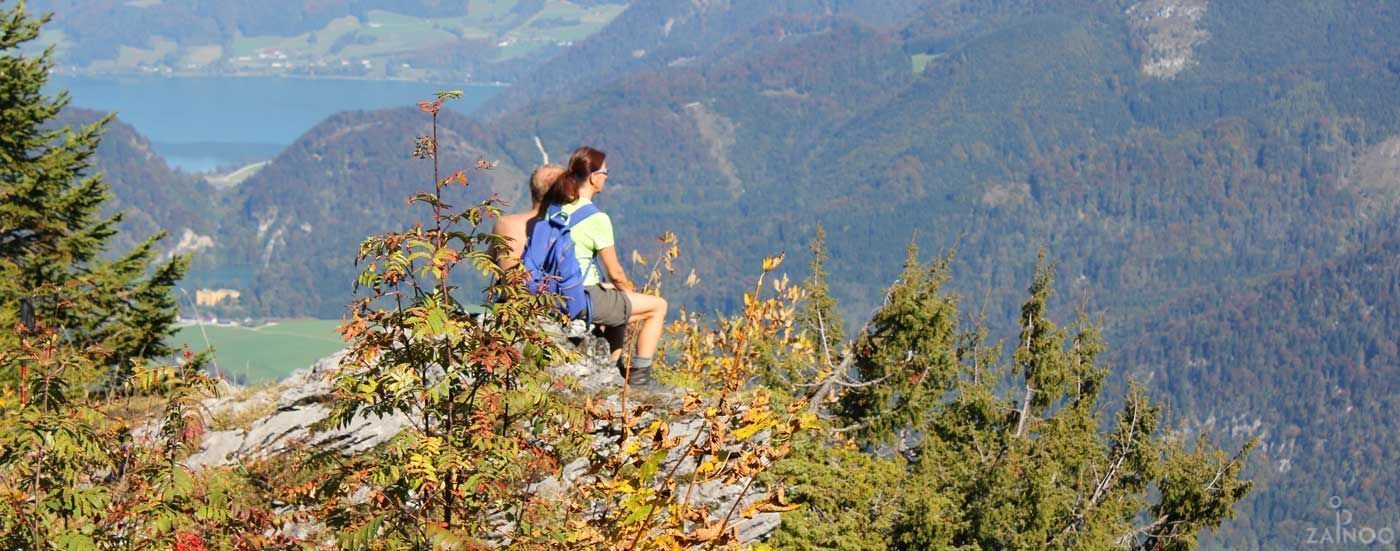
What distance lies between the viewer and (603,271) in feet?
34.6

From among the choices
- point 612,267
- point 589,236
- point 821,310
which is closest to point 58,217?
point 821,310

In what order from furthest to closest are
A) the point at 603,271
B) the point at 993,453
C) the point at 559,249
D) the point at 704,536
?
the point at 993,453 < the point at 603,271 < the point at 559,249 < the point at 704,536

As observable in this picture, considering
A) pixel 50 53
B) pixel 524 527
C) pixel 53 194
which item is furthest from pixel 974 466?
pixel 50 53

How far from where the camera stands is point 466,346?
5242 millimetres

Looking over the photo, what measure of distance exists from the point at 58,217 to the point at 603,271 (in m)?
11.8

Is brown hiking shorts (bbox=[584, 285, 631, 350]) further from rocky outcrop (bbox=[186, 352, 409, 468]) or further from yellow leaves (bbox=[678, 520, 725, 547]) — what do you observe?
yellow leaves (bbox=[678, 520, 725, 547])

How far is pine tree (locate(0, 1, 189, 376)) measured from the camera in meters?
18.4

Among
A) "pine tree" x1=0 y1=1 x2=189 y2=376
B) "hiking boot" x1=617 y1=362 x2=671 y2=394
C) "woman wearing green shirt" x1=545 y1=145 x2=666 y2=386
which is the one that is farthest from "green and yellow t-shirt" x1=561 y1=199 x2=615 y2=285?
"pine tree" x1=0 y1=1 x2=189 y2=376

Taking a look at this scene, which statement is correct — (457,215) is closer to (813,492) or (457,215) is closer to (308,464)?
(308,464)

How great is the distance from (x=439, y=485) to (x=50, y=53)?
1935cm

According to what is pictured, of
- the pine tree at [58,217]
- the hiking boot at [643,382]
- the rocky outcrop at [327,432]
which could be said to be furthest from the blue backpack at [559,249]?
the pine tree at [58,217]

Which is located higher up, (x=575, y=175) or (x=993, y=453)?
(x=575, y=175)

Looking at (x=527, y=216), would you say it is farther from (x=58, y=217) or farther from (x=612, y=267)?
(x=58, y=217)

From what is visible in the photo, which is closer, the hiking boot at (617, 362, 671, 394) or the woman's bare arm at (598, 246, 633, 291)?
the woman's bare arm at (598, 246, 633, 291)
